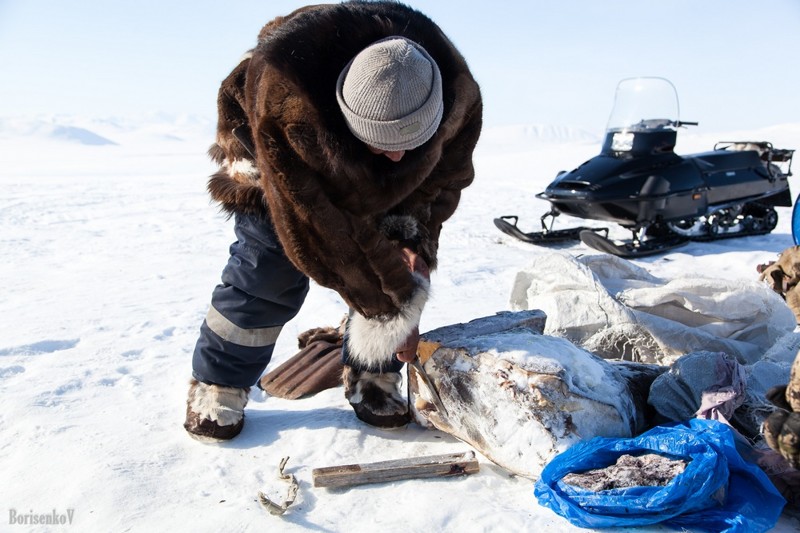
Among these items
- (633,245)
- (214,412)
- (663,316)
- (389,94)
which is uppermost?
(389,94)

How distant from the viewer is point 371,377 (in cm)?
220

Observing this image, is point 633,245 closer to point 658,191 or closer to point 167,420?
point 658,191

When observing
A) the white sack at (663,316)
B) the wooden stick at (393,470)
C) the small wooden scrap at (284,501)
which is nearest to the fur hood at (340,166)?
the wooden stick at (393,470)

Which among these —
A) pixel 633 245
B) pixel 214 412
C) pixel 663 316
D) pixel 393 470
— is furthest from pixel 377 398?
pixel 633 245

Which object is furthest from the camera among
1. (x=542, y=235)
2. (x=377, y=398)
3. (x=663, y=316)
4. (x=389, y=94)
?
(x=542, y=235)

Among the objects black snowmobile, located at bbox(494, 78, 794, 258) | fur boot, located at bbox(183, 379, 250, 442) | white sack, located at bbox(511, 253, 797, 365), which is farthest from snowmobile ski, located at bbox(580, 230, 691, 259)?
fur boot, located at bbox(183, 379, 250, 442)

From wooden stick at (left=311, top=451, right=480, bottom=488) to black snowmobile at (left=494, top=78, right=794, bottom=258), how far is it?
3.65 meters

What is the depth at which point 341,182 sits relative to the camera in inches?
68.5

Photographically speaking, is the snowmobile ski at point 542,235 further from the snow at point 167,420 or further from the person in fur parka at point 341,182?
the person in fur parka at point 341,182

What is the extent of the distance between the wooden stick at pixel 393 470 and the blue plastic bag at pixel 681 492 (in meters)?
0.25

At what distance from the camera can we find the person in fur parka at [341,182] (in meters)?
1.66

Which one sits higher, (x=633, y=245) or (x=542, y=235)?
(x=633, y=245)

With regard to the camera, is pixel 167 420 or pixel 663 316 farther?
pixel 663 316

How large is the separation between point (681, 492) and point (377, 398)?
3.27 ft
